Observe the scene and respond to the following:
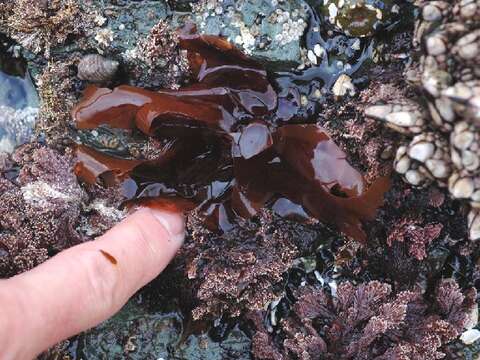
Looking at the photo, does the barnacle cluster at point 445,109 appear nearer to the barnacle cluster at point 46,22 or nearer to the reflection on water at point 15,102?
the barnacle cluster at point 46,22

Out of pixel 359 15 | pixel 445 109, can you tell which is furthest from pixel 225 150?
pixel 445 109

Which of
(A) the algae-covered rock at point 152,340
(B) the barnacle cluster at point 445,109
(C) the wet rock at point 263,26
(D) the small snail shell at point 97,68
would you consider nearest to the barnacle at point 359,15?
(C) the wet rock at point 263,26

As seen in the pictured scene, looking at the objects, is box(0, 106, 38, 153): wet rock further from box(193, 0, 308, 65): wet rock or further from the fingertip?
box(193, 0, 308, 65): wet rock

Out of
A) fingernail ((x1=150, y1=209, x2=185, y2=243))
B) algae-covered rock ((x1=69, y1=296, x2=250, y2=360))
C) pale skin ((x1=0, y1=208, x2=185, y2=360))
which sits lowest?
algae-covered rock ((x1=69, y1=296, x2=250, y2=360))

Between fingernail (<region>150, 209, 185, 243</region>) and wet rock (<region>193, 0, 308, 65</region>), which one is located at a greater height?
wet rock (<region>193, 0, 308, 65</region>)

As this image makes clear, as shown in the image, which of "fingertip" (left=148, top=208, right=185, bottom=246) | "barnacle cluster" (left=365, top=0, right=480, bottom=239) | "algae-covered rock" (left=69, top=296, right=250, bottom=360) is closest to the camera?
"barnacle cluster" (left=365, top=0, right=480, bottom=239)

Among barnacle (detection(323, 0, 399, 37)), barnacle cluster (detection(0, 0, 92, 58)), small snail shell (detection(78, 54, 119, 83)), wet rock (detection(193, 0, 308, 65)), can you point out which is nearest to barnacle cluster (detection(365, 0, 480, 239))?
barnacle (detection(323, 0, 399, 37))
